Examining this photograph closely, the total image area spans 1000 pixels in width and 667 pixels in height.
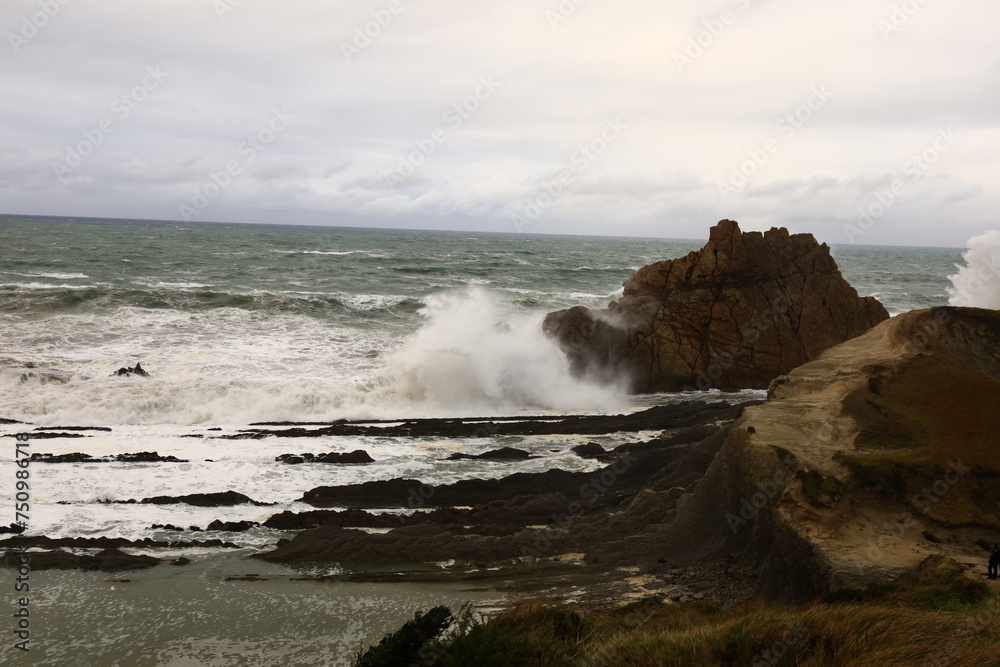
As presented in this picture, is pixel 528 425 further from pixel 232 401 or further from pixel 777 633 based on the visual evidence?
pixel 777 633

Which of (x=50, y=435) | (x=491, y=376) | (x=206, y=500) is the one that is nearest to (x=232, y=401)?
(x=50, y=435)

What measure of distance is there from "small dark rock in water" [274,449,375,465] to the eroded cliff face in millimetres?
5666

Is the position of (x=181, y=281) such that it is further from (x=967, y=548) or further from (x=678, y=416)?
(x=967, y=548)

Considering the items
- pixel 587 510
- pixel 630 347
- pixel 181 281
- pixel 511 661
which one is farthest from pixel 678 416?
pixel 181 281

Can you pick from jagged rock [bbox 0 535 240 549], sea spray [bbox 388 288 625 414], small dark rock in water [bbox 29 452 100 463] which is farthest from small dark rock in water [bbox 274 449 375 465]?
sea spray [bbox 388 288 625 414]

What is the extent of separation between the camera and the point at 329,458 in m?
14.2

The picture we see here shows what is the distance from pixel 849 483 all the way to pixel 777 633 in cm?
321

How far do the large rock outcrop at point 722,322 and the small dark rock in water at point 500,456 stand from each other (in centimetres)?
632

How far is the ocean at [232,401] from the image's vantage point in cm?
866

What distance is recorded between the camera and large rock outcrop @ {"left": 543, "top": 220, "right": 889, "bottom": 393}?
20766 millimetres

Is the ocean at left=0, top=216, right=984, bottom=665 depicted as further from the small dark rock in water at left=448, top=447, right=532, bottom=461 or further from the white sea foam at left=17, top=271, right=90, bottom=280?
the small dark rock in water at left=448, top=447, right=532, bottom=461

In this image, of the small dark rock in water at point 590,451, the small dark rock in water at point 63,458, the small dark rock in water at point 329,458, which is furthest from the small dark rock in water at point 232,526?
the small dark rock in water at point 590,451

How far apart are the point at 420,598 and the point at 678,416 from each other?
979 cm

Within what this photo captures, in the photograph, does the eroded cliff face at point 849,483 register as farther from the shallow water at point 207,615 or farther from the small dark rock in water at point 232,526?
the small dark rock in water at point 232,526
